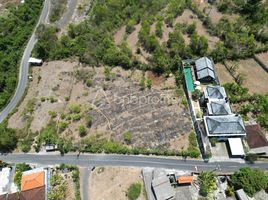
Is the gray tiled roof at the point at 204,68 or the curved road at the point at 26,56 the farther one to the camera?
the curved road at the point at 26,56

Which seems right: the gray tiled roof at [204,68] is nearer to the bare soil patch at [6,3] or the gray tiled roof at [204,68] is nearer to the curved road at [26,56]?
the curved road at [26,56]

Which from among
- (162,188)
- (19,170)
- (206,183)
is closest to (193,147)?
(206,183)

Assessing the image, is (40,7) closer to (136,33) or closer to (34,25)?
(34,25)

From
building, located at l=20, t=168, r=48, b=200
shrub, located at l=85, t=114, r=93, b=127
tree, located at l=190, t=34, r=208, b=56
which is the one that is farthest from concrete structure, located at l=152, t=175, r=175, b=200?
tree, located at l=190, t=34, r=208, b=56

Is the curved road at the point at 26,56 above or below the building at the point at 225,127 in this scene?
above

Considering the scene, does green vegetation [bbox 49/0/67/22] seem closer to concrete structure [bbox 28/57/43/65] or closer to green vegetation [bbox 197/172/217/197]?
concrete structure [bbox 28/57/43/65]

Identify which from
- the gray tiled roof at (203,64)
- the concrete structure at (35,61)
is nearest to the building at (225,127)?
the gray tiled roof at (203,64)

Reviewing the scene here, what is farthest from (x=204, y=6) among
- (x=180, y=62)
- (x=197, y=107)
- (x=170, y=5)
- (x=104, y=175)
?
(x=104, y=175)
